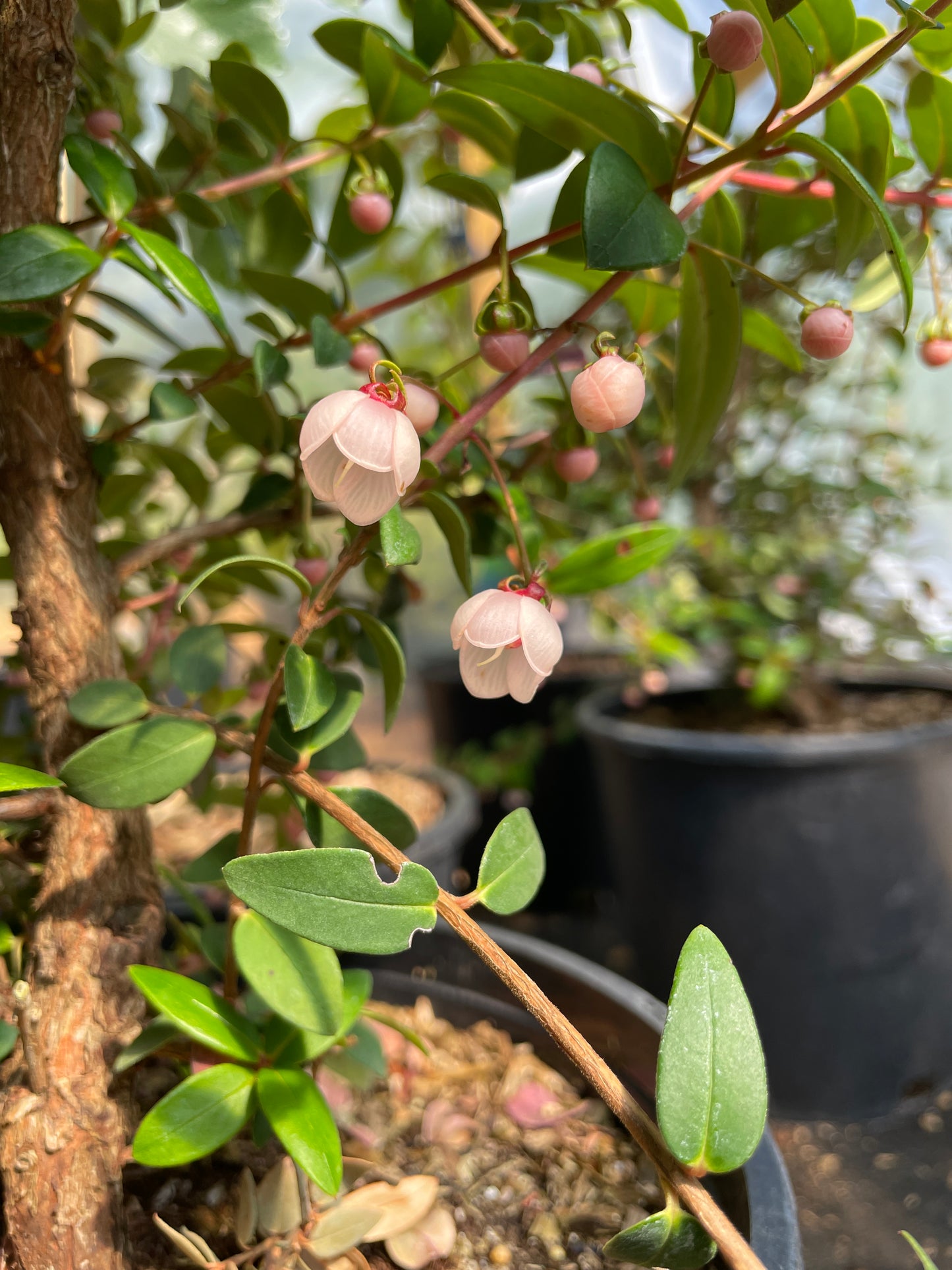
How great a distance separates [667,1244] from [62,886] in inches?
10.6

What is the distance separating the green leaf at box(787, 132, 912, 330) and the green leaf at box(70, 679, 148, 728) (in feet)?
1.02

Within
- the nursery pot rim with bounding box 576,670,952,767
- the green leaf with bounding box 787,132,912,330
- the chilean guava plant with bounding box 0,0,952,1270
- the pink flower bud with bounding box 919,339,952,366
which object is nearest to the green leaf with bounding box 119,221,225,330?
the chilean guava plant with bounding box 0,0,952,1270

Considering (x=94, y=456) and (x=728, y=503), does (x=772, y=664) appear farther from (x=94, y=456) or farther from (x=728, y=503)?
(x=94, y=456)


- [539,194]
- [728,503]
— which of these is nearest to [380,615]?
[728,503]

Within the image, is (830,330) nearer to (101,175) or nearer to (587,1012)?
(101,175)

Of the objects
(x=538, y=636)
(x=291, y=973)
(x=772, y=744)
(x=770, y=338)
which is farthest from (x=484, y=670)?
(x=772, y=744)

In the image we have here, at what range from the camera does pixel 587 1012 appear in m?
0.49

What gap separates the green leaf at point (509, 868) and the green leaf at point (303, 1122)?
0.10 metres

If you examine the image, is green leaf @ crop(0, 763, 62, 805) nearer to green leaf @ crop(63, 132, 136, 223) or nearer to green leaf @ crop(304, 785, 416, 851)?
green leaf @ crop(304, 785, 416, 851)

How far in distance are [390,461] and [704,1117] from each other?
215mm

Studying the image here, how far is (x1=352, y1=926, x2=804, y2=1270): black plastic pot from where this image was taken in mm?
333

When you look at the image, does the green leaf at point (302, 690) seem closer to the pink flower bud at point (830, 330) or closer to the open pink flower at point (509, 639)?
the open pink flower at point (509, 639)

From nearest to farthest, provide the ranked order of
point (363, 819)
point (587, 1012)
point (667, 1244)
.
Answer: point (667, 1244) < point (363, 819) < point (587, 1012)

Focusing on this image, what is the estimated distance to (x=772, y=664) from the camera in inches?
35.2
